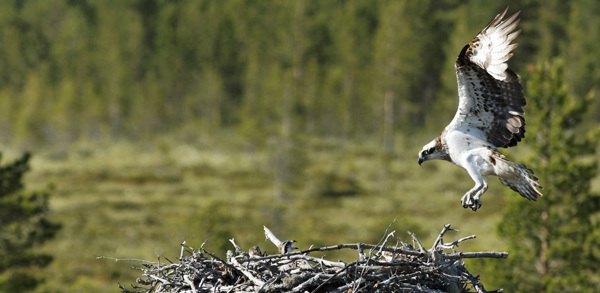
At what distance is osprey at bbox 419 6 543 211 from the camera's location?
6375 mm

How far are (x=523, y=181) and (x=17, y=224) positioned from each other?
18972 millimetres

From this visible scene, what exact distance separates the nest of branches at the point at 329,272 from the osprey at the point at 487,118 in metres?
0.86

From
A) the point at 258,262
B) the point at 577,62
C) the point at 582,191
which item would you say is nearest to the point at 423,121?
the point at 577,62

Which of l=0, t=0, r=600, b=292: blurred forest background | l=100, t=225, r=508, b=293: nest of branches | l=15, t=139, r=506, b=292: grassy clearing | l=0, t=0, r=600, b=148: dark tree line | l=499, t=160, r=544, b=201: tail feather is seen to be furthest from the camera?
l=0, t=0, r=600, b=148: dark tree line

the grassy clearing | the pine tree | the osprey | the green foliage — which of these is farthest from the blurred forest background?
the osprey

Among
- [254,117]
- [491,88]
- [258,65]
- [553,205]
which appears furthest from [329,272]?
[258,65]

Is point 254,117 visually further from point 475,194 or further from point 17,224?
point 475,194

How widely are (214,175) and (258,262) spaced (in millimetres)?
56831

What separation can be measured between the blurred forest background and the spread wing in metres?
13.4

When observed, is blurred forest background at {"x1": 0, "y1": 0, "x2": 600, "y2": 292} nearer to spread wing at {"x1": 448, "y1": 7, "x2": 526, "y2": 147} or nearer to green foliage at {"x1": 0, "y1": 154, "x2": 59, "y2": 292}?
green foliage at {"x1": 0, "y1": 154, "x2": 59, "y2": 292}

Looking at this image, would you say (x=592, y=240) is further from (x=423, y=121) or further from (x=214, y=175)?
(x=423, y=121)

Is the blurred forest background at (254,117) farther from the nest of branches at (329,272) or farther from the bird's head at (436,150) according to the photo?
the nest of branches at (329,272)

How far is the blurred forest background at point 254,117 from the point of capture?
42.3 metres

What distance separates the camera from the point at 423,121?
83.4m
